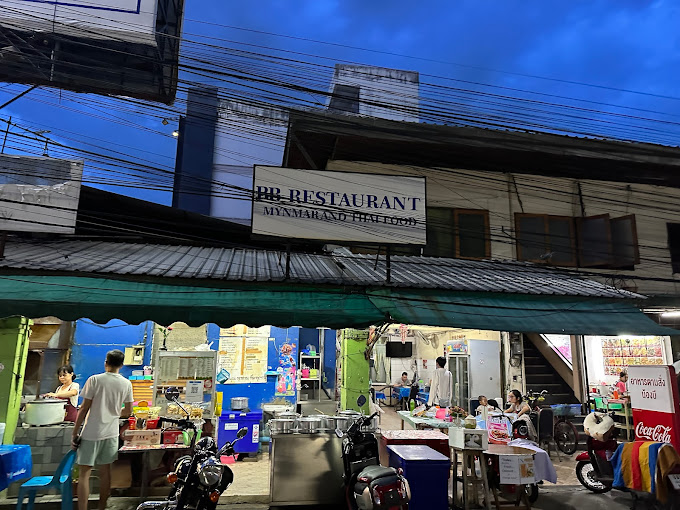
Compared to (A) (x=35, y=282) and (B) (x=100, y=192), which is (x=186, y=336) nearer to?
(B) (x=100, y=192)

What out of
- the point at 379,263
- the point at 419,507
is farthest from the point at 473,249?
the point at 419,507

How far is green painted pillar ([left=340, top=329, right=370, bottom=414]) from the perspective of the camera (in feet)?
39.4

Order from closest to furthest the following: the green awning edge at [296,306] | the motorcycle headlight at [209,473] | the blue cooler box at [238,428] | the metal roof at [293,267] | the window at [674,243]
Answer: the motorcycle headlight at [209,473] < the green awning edge at [296,306] < the metal roof at [293,267] < the blue cooler box at [238,428] < the window at [674,243]

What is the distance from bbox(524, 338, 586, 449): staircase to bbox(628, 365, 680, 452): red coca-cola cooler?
7.05 meters

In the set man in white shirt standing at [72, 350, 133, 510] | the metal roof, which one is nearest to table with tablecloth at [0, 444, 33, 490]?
man in white shirt standing at [72, 350, 133, 510]

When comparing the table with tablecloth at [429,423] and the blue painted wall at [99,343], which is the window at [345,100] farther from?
the table with tablecloth at [429,423]

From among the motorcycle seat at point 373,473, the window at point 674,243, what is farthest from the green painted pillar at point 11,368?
the window at point 674,243

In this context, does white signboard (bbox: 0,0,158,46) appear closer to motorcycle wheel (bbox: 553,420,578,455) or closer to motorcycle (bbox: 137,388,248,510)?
motorcycle (bbox: 137,388,248,510)

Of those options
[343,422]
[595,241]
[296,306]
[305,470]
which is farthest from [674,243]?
[305,470]

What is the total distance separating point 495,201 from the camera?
11.9m

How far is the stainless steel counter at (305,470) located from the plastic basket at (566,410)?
7.73 metres

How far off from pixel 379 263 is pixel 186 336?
19.8ft

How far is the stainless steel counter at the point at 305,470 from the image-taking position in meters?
6.89

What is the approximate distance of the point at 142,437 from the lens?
715 cm
